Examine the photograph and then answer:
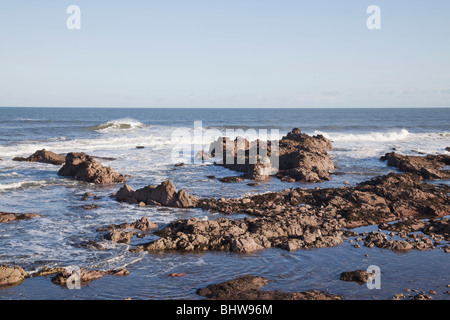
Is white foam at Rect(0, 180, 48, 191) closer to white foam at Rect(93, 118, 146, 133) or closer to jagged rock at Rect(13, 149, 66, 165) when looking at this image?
jagged rock at Rect(13, 149, 66, 165)

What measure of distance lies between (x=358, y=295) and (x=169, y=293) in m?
4.42

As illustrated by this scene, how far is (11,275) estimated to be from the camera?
35.9ft

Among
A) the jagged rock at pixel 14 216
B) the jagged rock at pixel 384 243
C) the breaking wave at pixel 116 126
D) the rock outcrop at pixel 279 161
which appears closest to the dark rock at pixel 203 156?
the rock outcrop at pixel 279 161

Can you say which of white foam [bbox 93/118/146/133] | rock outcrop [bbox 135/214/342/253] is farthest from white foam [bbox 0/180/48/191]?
white foam [bbox 93/118/146/133]

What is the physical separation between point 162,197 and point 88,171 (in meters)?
7.48

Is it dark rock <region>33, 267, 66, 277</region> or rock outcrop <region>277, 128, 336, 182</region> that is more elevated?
rock outcrop <region>277, 128, 336, 182</region>

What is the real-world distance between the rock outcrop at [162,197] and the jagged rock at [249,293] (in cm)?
810

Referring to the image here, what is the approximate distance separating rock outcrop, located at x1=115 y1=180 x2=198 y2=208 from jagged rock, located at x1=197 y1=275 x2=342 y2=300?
8.10 metres

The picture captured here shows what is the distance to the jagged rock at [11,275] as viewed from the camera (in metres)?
10.8

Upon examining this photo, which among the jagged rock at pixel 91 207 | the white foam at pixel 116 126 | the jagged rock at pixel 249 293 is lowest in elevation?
the jagged rock at pixel 249 293

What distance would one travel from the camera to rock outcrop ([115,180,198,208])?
1872 cm

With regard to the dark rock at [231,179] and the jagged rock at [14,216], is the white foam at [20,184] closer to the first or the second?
the jagged rock at [14,216]
